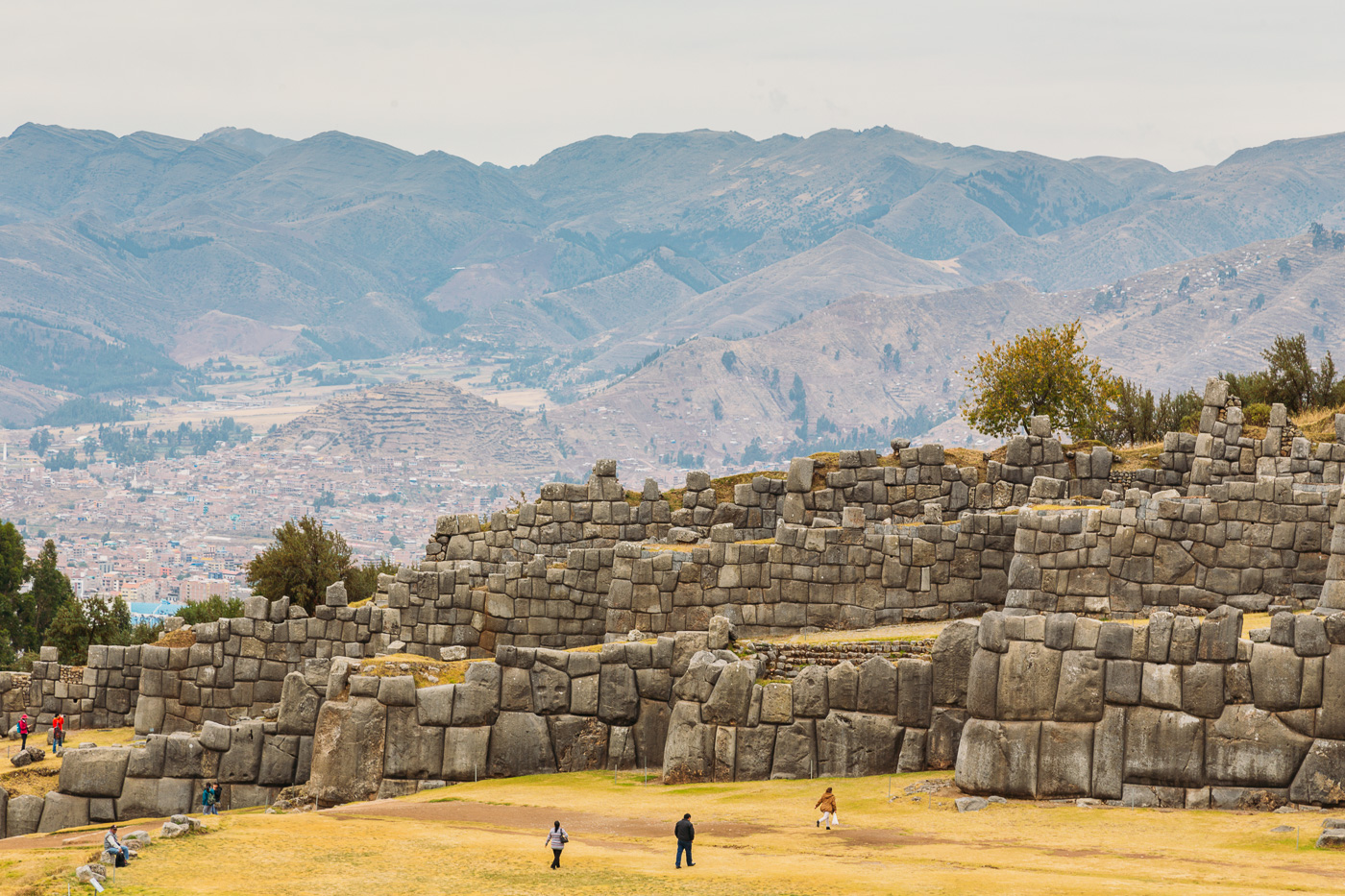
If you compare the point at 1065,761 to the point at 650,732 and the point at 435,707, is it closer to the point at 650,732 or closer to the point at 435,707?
the point at 650,732

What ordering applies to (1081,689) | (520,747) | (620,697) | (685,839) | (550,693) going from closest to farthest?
(685,839) < (1081,689) < (520,747) < (620,697) < (550,693)

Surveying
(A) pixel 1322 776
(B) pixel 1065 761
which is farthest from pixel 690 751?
(A) pixel 1322 776

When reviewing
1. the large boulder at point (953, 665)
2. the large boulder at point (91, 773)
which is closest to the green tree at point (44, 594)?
the large boulder at point (91, 773)

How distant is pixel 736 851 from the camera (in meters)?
23.7

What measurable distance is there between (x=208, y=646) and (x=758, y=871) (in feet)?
67.2

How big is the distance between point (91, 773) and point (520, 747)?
29.7 ft

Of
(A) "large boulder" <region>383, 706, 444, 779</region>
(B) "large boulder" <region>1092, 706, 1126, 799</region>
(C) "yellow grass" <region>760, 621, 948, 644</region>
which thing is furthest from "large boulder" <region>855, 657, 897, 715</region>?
(A) "large boulder" <region>383, 706, 444, 779</region>

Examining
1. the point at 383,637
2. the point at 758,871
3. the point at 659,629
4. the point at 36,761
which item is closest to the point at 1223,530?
the point at 659,629

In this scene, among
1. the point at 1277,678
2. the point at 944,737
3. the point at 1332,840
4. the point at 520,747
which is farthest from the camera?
the point at 520,747

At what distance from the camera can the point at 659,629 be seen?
124 feet

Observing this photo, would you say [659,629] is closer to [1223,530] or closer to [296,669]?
[296,669]

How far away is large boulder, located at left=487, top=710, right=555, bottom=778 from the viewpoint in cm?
3167

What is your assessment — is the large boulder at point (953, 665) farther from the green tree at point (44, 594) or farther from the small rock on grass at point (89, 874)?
the green tree at point (44, 594)

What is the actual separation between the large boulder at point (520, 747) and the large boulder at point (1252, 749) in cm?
1292
